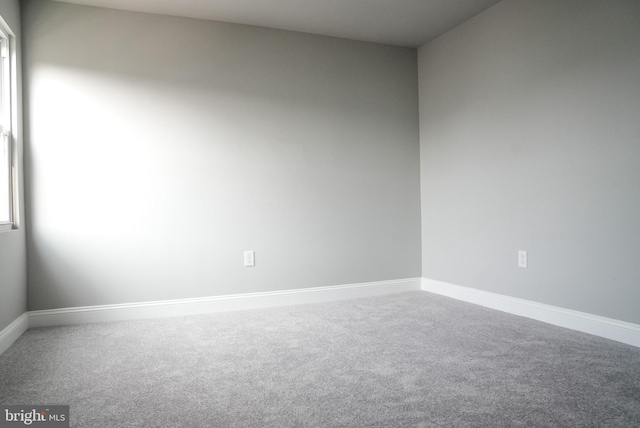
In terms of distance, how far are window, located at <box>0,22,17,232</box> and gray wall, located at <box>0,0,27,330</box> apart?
0.06m

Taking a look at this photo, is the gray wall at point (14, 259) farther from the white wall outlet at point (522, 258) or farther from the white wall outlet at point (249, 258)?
the white wall outlet at point (522, 258)

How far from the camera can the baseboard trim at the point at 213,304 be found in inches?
112

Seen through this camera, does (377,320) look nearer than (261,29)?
Yes

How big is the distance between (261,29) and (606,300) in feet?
10.0

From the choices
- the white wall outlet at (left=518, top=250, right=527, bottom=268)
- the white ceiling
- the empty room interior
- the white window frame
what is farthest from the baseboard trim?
the white ceiling

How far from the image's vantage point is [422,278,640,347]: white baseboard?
90.6 inches

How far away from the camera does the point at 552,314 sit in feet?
8.86

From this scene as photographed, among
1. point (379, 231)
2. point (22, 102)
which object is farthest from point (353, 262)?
point (22, 102)

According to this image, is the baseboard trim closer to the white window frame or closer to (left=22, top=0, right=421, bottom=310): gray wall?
(left=22, top=0, right=421, bottom=310): gray wall

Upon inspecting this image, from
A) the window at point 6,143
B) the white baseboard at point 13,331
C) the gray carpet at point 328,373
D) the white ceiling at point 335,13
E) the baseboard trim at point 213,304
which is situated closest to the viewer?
the gray carpet at point 328,373

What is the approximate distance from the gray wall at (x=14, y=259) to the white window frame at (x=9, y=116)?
1.9 inches

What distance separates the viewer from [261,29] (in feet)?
11.1

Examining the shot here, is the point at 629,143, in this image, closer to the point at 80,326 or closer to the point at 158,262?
the point at 158,262

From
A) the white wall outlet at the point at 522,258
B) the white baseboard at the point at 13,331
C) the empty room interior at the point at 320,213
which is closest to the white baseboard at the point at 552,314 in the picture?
the empty room interior at the point at 320,213
